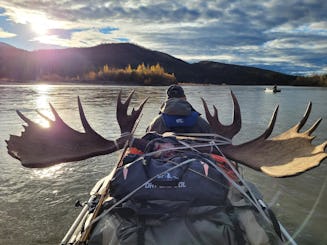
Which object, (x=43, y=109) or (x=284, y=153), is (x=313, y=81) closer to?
(x=43, y=109)

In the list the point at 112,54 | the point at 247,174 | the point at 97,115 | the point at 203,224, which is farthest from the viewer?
the point at 112,54

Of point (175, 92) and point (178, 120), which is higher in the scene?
point (175, 92)

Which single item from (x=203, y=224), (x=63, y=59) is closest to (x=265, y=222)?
(x=203, y=224)

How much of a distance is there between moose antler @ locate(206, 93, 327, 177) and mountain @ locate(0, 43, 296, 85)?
84535 millimetres

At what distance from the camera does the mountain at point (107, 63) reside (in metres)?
97.8

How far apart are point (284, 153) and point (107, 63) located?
5121 inches

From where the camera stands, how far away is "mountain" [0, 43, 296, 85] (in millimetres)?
97812

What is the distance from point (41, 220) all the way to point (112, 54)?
142336 mm

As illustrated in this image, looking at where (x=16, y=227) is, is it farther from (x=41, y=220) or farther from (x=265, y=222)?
(x=265, y=222)

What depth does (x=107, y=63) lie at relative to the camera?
131 metres

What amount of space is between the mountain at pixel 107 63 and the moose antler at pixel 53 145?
83660 millimetres

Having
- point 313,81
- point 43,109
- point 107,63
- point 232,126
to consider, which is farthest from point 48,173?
point 107,63

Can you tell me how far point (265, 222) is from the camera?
11.3 feet

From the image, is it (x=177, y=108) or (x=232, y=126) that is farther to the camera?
(x=232, y=126)
